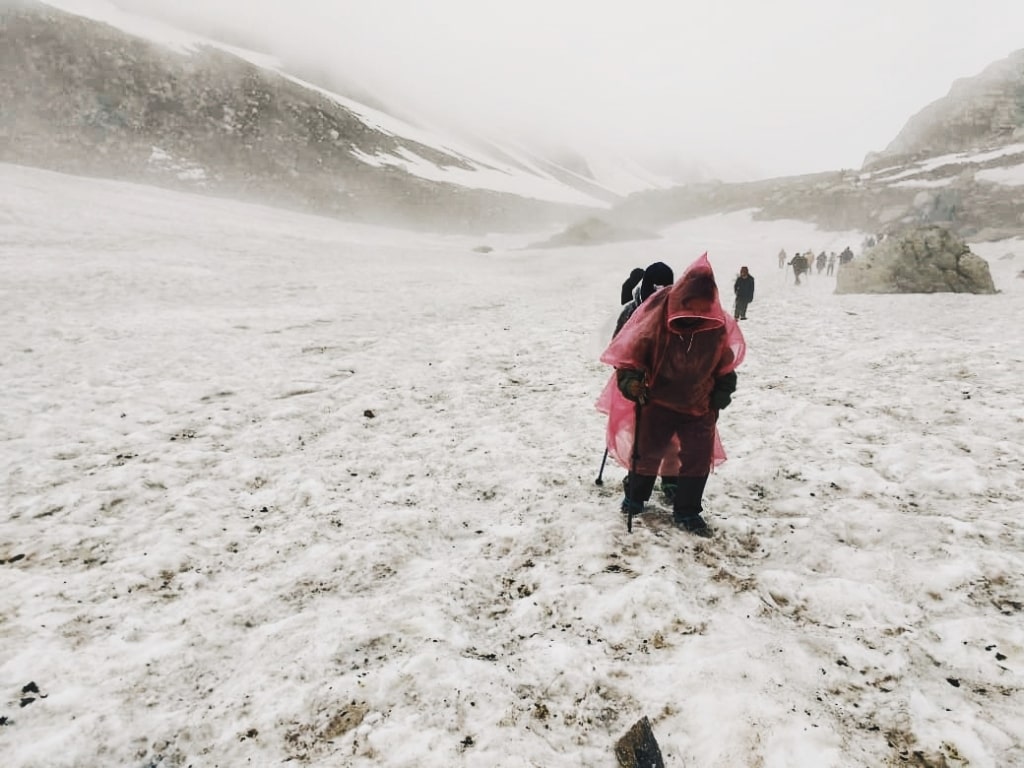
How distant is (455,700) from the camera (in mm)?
A: 2996

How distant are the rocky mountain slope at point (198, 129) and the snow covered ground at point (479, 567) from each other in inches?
1840

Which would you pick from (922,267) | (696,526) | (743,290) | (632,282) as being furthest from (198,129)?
(696,526)

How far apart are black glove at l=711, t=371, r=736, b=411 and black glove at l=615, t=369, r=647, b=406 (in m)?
0.61

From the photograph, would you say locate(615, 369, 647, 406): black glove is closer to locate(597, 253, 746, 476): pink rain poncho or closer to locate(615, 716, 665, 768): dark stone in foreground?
locate(597, 253, 746, 476): pink rain poncho

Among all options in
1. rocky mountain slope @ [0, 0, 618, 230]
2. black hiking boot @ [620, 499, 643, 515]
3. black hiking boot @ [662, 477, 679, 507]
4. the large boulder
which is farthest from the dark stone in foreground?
rocky mountain slope @ [0, 0, 618, 230]

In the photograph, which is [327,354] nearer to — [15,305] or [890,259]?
[15,305]

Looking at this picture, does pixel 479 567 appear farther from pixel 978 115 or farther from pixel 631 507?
pixel 978 115

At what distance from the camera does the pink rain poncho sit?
4223mm

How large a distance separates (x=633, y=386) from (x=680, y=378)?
16.6 inches

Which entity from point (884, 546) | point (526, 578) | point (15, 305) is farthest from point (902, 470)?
point (15, 305)

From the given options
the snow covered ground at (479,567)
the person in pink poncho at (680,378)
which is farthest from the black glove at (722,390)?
the snow covered ground at (479,567)

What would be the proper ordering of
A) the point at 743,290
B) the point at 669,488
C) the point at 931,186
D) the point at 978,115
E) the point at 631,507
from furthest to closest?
the point at 978,115
the point at 931,186
the point at 743,290
the point at 669,488
the point at 631,507

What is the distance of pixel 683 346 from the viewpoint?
4312mm

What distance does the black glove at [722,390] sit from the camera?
14.3 ft
